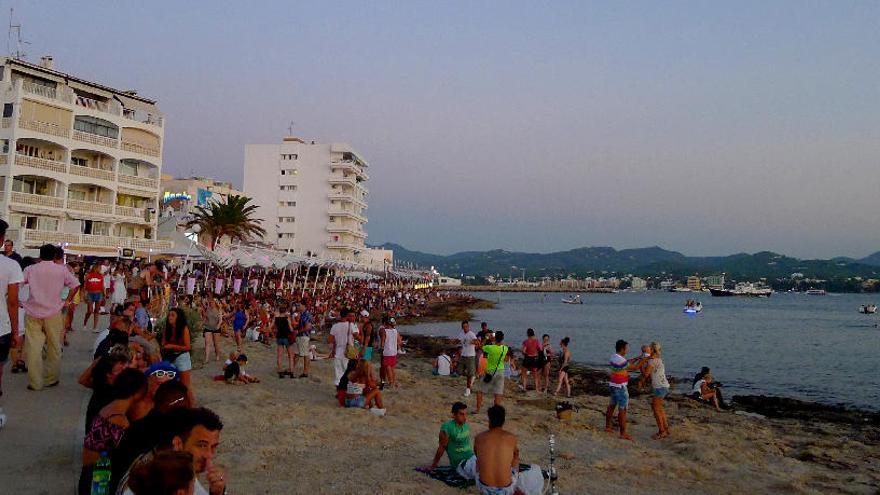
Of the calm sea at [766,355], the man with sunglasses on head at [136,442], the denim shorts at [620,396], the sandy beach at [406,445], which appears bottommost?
the calm sea at [766,355]

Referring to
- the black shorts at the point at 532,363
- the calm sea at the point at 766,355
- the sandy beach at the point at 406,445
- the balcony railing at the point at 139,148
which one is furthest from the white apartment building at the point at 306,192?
the sandy beach at the point at 406,445

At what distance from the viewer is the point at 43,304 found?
27.8ft

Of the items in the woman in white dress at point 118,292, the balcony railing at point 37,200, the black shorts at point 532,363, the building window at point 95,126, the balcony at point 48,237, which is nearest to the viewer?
the woman in white dress at point 118,292

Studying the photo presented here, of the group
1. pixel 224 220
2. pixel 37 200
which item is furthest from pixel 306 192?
pixel 37 200

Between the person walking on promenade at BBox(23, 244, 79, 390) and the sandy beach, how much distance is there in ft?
2.21

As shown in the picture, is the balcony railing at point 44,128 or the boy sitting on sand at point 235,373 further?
→ the balcony railing at point 44,128

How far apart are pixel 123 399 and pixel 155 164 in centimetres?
4161

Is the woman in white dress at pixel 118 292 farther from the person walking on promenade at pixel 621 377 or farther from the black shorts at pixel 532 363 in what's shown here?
the person walking on promenade at pixel 621 377

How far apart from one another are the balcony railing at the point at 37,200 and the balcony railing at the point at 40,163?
5.46ft

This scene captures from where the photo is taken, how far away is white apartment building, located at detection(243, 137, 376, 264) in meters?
77.6

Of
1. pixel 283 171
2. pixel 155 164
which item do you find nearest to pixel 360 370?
pixel 155 164

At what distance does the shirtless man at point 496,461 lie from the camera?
6.75 m

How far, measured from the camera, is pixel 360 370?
11.5 metres

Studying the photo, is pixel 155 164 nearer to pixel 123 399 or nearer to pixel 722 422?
pixel 722 422
